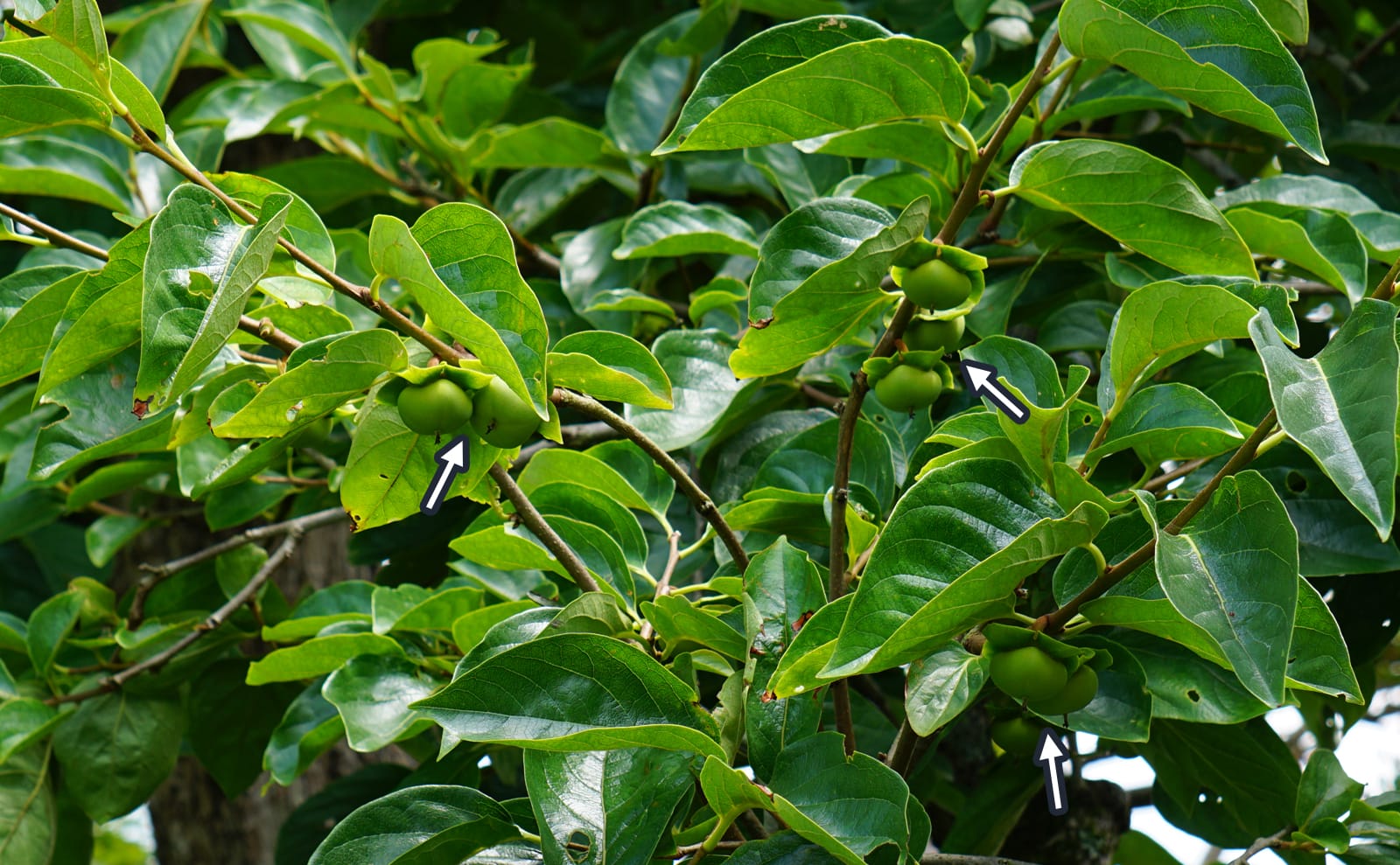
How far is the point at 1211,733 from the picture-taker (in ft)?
4.16

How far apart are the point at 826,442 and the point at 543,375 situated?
47 cm

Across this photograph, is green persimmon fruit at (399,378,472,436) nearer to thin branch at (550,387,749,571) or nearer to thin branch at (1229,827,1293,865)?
thin branch at (550,387,749,571)

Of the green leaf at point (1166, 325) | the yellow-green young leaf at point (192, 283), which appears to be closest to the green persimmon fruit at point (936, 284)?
the green leaf at point (1166, 325)

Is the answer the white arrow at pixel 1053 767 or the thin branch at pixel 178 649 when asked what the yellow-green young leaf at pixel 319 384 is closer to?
the white arrow at pixel 1053 767

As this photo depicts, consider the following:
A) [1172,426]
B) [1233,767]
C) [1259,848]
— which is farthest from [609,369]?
[1233,767]

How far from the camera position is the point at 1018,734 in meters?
0.97

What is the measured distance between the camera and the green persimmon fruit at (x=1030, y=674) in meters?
0.79

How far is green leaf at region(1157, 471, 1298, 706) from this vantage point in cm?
67

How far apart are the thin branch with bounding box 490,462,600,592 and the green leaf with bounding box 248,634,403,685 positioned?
0.28m

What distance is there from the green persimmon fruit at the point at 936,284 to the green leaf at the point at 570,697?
1.09ft

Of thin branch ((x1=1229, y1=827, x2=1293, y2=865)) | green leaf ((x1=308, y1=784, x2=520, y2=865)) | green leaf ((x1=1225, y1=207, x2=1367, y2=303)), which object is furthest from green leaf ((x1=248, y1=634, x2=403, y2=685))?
green leaf ((x1=1225, y1=207, x2=1367, y2=303))

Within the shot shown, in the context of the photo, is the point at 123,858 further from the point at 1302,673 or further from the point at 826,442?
the point at 1302,673

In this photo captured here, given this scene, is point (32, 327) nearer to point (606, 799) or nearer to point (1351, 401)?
point (606, 799)

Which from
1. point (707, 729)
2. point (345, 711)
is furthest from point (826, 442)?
point (345, 711)
